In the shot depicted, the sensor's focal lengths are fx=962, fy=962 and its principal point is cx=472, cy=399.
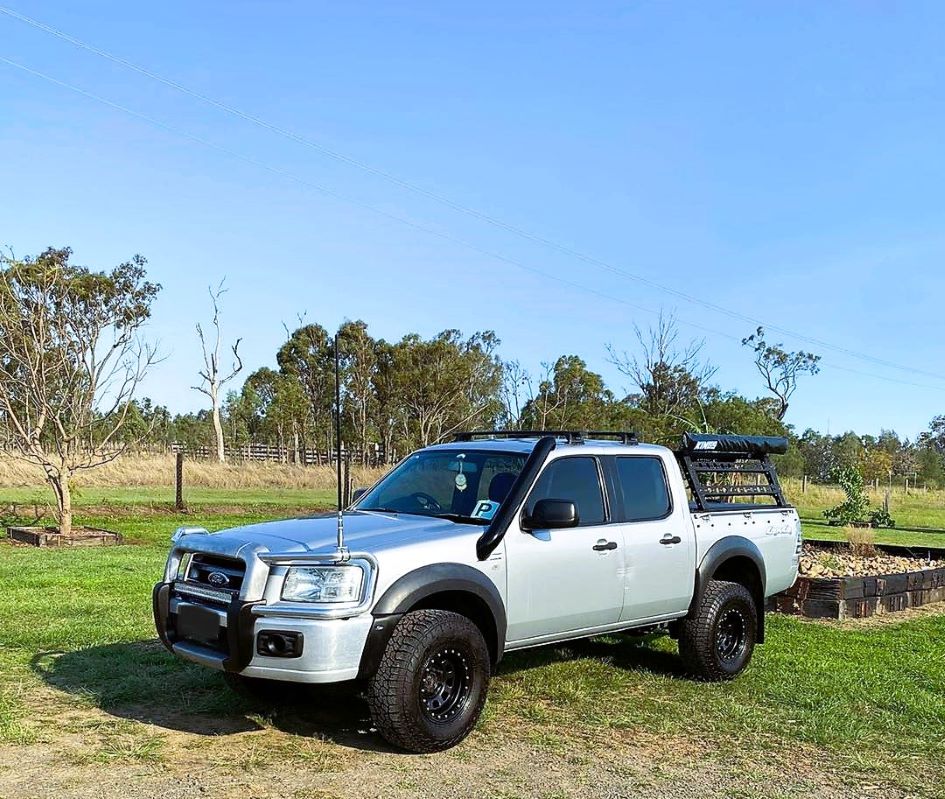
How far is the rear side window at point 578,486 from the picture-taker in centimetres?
638

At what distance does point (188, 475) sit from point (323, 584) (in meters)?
30.3

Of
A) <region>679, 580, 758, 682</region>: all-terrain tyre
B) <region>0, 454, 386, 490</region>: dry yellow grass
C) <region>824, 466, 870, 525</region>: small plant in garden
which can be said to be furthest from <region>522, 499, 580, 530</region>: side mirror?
<region>0, 454, 386, 490</region>: dry yellow grass

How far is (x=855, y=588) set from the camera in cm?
1041

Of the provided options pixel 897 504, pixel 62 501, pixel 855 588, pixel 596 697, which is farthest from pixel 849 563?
pixel 897 504

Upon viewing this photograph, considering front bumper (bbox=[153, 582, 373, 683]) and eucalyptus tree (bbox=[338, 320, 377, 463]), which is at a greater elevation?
eucalyptus tree (bbox=[338, 320, 377, 463])

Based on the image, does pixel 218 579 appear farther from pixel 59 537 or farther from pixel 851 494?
pixel 851 494

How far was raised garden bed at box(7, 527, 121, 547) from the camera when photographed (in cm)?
1586

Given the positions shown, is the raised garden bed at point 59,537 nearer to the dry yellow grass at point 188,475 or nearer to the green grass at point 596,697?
the green grass at point 596,697

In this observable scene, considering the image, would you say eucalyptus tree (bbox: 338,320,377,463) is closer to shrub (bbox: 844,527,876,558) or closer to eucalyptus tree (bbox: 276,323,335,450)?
eucalyptus tree (bbox: 276,323,335,450)

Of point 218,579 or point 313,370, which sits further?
point 313,370

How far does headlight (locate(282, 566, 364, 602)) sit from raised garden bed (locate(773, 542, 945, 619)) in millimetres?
6745

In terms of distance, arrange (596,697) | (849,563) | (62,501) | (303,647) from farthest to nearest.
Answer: (62,501) < (849,563) < (596,697) < (303,647)

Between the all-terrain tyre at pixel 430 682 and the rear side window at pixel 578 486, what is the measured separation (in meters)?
1.19

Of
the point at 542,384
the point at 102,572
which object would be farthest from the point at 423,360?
the point at 102,572
